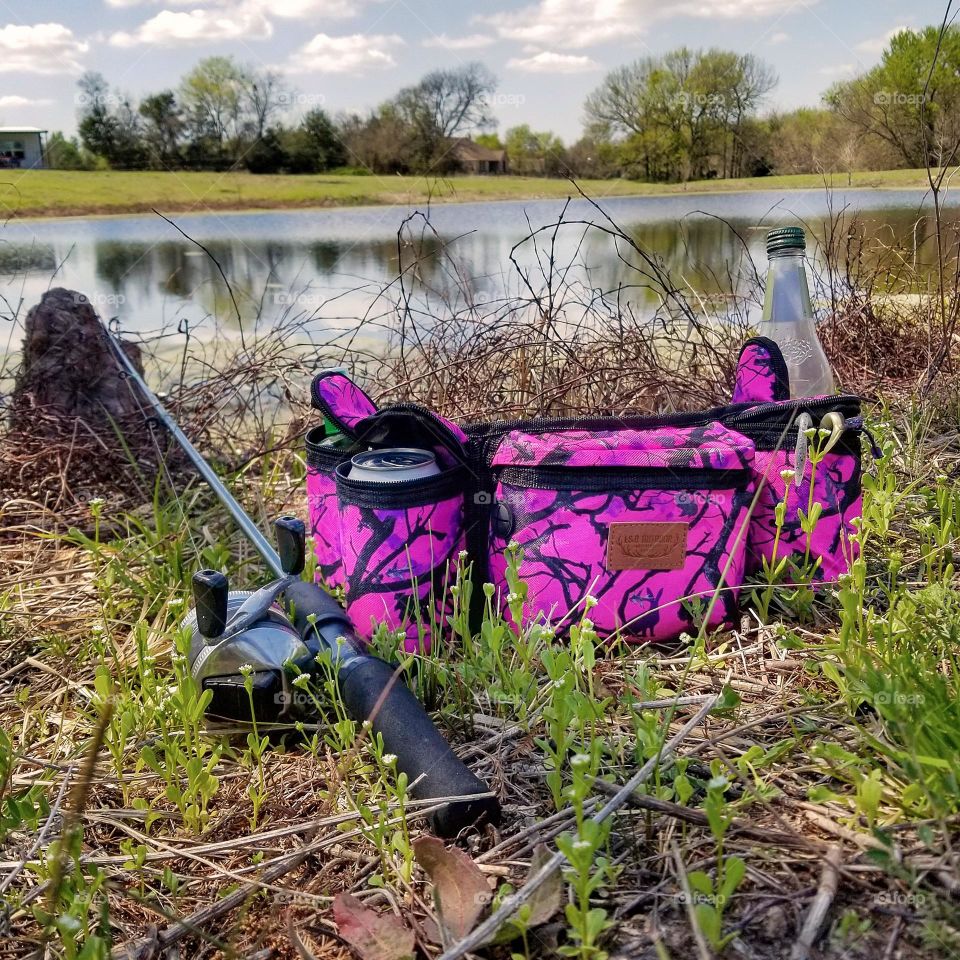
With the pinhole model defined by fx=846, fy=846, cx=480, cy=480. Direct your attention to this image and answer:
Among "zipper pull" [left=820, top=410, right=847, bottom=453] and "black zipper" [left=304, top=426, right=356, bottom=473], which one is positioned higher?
"zipper pull" [left=820, top=410, right=847, bottom=453]

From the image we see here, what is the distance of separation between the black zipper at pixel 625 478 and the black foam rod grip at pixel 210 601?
64 cm

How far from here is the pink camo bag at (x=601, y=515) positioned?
1.69 m

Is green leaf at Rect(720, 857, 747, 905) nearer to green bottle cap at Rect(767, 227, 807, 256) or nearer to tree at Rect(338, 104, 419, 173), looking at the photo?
green bottle cap at Rect(767, 227, 807, 256)

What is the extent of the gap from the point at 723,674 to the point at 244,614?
0.88 m

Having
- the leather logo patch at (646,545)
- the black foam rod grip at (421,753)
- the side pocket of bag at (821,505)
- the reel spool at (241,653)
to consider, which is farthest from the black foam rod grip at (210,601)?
the side pocket of bag at (821,505)

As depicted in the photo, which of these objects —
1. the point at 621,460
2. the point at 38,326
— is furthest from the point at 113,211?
the point at 621,460

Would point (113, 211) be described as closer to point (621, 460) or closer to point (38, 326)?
point (38, 326)

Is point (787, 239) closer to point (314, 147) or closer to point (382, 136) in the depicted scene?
point (382, 136)

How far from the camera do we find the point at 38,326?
3.09 m

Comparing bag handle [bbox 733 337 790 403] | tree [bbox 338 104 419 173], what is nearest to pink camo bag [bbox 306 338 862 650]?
bag handle [bbox 733 337 790 403]

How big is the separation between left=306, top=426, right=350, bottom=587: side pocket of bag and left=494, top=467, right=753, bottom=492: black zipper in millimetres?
455

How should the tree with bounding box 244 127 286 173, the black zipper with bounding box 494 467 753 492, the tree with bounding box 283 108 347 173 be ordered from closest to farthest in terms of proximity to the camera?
the black zipper with bounding box 494 467 753 492 < the tree with bounding box 283 108 347 173 < the tree with bounding box 244 127 286 173

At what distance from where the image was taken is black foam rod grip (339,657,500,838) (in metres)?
1.15

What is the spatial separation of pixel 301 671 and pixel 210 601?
0.62ft
